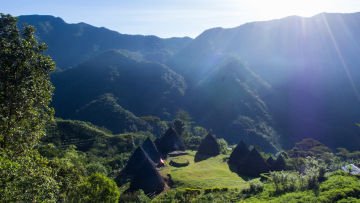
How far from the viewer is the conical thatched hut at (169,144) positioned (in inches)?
2247

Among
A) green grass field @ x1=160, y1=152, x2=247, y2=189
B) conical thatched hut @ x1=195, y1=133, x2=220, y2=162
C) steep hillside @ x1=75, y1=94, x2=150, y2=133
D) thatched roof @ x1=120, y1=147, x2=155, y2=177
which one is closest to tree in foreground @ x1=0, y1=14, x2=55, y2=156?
green grass field @ x1=160, y1=152, x2=247, y2=189

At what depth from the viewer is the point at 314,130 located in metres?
136

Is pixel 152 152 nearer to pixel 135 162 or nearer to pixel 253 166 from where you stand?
pixel 135 162

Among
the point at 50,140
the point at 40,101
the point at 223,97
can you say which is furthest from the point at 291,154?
the point at 223,97

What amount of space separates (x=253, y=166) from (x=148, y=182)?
1466 cm

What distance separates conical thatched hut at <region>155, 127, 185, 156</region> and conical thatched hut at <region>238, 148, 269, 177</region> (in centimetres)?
1409

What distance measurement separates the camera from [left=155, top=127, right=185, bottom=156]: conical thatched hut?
2247 inches

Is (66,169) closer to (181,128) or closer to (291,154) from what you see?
(181,128)

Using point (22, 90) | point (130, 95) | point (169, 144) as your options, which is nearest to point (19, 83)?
point (22, 90)

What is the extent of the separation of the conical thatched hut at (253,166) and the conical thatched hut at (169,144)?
46.2 ft

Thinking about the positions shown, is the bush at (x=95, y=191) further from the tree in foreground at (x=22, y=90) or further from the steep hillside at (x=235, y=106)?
the steep hillside at (x=235, y=106)

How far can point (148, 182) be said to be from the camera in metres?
38.3

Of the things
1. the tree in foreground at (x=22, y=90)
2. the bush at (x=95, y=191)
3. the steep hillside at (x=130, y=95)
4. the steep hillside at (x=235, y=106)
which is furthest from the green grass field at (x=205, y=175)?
the steep hillside at (x=130, y=95)

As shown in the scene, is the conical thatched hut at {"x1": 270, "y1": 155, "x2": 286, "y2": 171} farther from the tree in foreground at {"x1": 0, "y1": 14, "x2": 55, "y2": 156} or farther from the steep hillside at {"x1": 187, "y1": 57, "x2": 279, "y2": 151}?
the steep hillside at {"x1": 187, "y1": 57, "x2": 279, "y2": 151}
